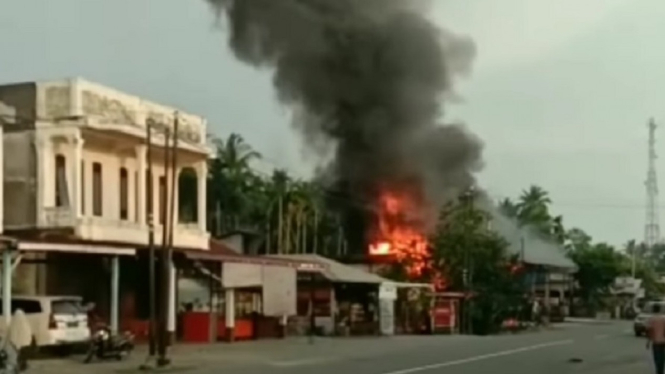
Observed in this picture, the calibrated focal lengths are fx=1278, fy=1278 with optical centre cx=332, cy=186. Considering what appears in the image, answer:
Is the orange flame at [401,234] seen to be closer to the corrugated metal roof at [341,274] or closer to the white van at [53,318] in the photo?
the corrugated metal roof at [341,274]

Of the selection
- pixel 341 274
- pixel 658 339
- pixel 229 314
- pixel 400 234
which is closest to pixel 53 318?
pixel 229 314

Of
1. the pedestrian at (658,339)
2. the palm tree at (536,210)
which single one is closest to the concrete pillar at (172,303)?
the pedestrian at (658,339)

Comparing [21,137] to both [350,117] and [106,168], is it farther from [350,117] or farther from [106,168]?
[350,117]

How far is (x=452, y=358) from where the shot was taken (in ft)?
112

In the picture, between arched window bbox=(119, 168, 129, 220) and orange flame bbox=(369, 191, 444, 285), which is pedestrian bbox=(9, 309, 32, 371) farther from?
orange flame bbox=(369, 191, 444, 285)

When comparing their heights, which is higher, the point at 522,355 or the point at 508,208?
the point at 508,208

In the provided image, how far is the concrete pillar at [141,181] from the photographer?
4278 centimetres

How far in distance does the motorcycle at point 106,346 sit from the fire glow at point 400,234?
33.5 m

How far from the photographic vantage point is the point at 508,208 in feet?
398

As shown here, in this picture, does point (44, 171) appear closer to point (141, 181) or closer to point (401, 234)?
point (141, 181)

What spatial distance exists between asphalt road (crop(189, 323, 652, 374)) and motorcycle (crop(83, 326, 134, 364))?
8.34ft

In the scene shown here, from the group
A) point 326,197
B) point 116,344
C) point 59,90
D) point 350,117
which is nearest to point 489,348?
point 116,344

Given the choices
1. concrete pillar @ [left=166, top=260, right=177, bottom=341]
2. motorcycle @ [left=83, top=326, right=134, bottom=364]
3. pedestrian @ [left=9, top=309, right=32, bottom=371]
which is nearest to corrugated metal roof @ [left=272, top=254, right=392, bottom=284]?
concrete pillar @ [left=166, top=260, right=177, bottom=341]

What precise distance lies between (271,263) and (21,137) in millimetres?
10455
